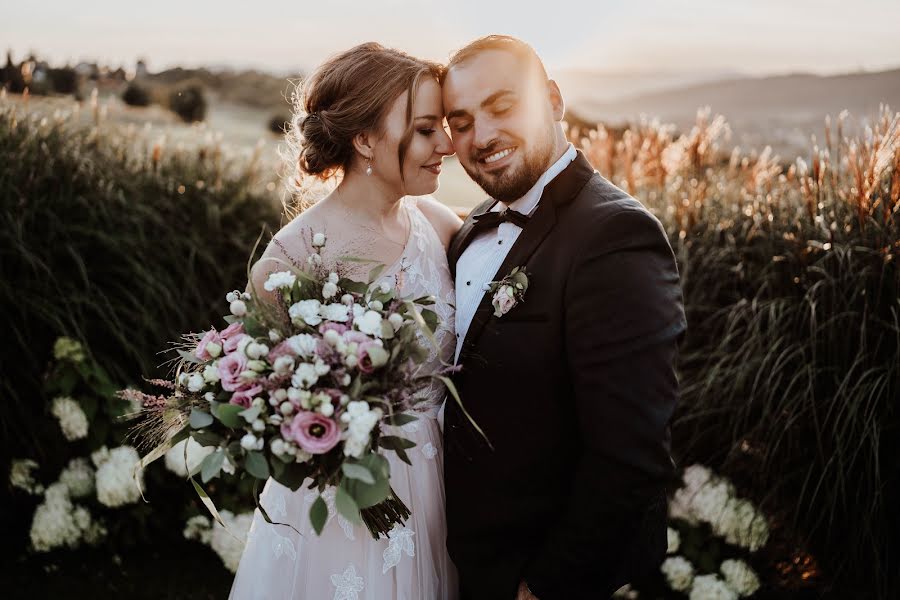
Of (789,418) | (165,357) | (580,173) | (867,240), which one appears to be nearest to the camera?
(580,173)

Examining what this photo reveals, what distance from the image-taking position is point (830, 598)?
347cm

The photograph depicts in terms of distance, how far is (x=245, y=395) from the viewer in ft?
5.91

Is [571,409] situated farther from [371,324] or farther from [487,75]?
[487,75]

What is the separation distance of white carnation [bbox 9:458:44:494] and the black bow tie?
3.09 metres

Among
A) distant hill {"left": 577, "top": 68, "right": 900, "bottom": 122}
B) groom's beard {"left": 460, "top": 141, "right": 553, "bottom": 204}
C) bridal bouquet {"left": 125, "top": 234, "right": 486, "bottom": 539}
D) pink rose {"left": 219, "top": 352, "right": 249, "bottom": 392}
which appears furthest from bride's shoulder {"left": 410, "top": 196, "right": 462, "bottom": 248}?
distant hill {"left": 577, "top": 68, "right": 900, "bottom": 122}

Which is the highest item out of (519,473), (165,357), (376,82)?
(376,82)

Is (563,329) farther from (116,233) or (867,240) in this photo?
(116,233)

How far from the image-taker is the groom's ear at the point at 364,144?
2780mm

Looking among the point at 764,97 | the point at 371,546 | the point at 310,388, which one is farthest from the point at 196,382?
the point at 764,97

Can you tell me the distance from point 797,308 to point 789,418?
2.11ft

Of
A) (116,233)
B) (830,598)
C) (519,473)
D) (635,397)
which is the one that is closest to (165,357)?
(116,233)

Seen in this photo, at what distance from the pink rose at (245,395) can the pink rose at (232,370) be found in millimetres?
18

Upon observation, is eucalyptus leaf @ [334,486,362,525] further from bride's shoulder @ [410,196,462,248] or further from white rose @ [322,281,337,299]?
bride's shoulder @ [410,196,462,248]

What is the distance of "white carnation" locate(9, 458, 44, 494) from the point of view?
13.0 feet
